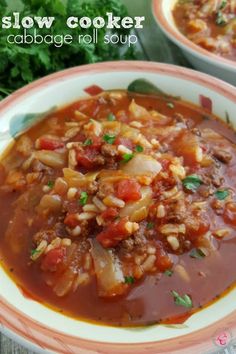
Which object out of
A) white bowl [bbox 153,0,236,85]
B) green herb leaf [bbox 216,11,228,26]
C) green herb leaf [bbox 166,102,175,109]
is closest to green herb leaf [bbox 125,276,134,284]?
green herb leaf [bbox 166,102,175,109]

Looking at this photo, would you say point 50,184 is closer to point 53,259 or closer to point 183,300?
point 53,259

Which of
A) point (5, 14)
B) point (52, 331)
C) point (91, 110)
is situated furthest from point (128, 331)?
point (5, 14)

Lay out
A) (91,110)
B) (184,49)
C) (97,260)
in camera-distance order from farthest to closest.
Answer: (184,49) → (91,110) → (97,260)

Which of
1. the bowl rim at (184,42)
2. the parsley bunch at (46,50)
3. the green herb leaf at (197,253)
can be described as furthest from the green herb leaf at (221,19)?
the green herb leaf at (197,253)

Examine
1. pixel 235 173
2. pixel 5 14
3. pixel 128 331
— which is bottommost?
pixel 128 331

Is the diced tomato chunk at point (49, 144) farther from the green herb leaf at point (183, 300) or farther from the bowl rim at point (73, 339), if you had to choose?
the green herb leaf at point (183, 300)

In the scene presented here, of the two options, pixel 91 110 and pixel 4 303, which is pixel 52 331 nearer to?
pixel 4 303

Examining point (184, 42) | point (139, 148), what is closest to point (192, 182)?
point (139, 148)
